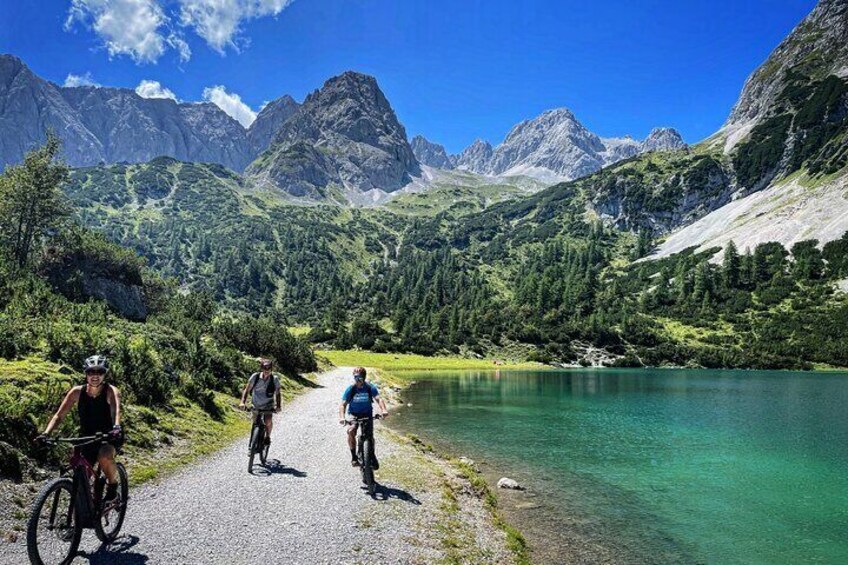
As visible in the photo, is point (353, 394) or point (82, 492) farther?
point (353, 394)

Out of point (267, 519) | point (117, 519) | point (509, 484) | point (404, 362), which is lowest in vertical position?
point (509, 484)

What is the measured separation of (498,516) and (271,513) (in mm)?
9016

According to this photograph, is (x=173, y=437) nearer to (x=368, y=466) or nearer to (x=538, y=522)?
(x=368, y=466)

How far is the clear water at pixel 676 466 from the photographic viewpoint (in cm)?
1856

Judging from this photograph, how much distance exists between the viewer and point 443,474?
2300 cm

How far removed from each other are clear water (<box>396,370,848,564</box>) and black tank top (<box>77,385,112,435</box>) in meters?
16.0

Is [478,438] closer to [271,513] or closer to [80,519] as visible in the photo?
[271,513]

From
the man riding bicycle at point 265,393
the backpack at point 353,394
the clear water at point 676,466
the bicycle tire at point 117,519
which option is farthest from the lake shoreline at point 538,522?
the bicycle tire at point 117,519

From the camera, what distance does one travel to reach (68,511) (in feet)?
33.9

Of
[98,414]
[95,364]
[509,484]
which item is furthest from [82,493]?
[509,484]

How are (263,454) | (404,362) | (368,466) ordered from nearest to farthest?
(368,466) → (263,454) → (404,362)

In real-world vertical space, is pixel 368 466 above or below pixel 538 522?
above

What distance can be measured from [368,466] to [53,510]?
967 centimetres

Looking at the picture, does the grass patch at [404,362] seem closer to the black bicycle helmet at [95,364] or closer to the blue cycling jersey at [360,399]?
the blue cycling jersey at [360,399]
